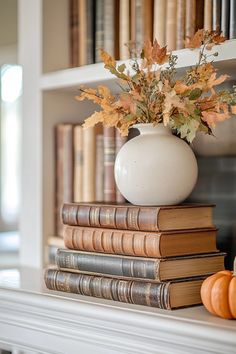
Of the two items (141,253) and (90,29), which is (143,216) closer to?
(141,253)

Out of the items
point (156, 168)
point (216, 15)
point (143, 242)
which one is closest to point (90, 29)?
point (216, 15)

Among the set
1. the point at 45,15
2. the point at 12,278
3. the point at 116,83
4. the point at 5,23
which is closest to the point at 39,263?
the point at 12,278

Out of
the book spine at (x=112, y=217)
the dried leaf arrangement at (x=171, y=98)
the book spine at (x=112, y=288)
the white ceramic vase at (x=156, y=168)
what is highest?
the dried leaf arrangement at (x=171, y=98)

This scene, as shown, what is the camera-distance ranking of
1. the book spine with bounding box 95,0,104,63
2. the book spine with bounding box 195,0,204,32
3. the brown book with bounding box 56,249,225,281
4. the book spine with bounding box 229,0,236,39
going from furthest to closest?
1. the book spine with bounding box 95,0,104,63
2. the book spine with bounding box 195,0,204,32
3. the book spine with bounding box 229,0,236,39
4. the brown book with bounding box 56,249,225,281

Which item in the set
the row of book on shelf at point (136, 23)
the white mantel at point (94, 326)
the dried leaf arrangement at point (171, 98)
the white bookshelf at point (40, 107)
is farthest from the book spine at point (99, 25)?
the white mantel at point (94, 326)

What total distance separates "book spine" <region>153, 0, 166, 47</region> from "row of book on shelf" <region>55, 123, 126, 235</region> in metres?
0.25

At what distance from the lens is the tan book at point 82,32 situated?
1.71m

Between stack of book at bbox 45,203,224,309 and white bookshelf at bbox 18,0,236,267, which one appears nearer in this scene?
stack of book at bbox 45,203,224,309

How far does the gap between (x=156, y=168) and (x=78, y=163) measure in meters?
0.47

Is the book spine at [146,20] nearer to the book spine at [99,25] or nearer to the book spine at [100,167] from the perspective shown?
the book spine at [99,25]

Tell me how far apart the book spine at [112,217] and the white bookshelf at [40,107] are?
354 millimetres

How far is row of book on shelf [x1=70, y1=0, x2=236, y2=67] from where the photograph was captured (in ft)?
4.60

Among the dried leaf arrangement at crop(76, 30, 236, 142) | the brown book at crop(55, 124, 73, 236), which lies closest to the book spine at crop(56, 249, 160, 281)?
the dried leaf arrangement at crop(76, 30, 236, 142)

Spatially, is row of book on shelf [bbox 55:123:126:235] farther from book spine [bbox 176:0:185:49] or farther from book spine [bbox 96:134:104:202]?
book spine [bbox 176:0:185:49]
